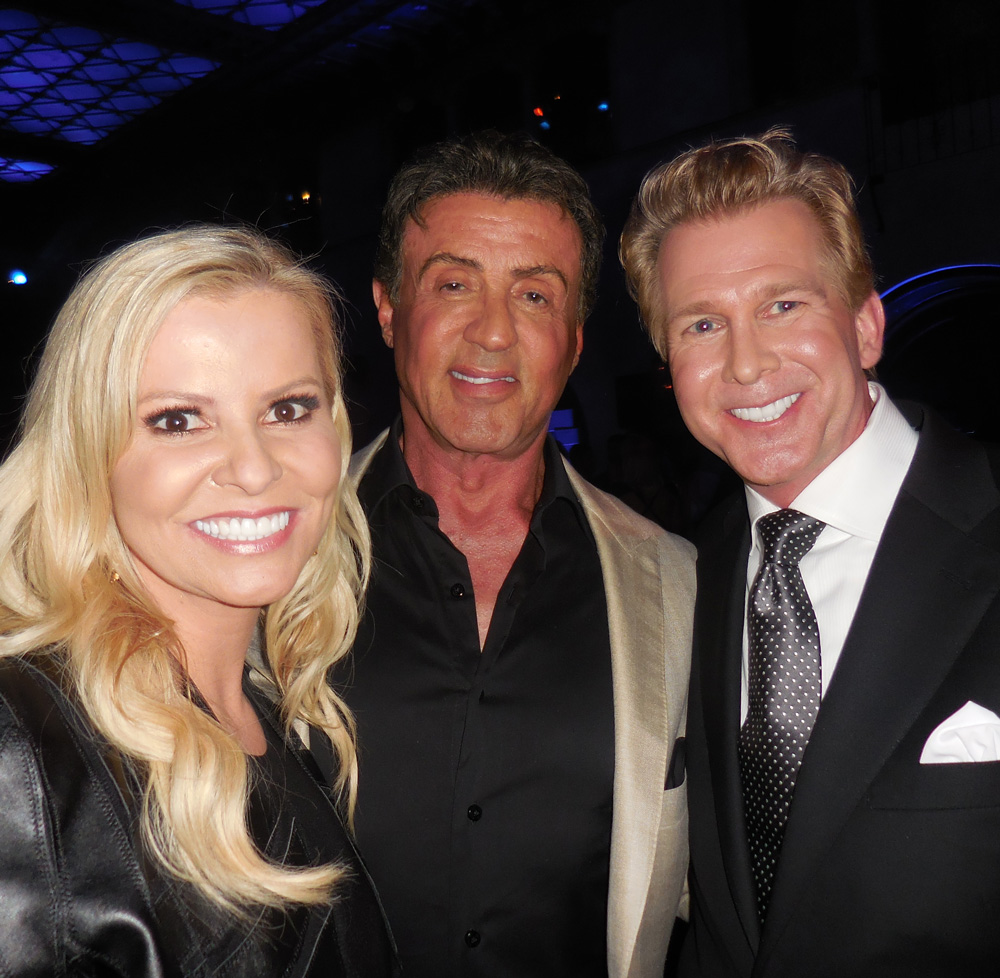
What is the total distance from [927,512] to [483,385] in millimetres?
1108

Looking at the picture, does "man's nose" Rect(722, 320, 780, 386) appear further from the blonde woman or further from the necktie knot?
the blonde woman

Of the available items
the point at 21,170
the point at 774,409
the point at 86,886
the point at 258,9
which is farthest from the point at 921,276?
the point at 21,170

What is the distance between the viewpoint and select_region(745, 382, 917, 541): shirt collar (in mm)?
1666

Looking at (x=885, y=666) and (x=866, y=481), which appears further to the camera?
(x=866, y=481)

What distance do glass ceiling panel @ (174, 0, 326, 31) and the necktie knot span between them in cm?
1178

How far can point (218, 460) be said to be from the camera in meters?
1.37

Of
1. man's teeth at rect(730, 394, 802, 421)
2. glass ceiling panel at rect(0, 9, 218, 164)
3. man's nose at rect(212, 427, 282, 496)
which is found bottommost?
man's nose at rect(212, 427, 282, 496)

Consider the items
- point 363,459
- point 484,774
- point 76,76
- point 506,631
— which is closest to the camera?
point 484,774

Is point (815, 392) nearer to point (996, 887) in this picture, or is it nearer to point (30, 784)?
point (996, 887)

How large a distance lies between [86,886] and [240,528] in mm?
578

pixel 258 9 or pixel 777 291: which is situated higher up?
pixel 258 9

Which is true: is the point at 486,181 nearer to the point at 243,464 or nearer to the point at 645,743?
the point at 243,464

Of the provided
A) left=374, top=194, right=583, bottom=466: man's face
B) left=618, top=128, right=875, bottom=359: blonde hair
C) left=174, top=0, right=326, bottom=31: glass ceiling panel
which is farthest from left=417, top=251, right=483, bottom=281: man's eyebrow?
left=174, top=0, right=326, bottom=31: glass ceiling panel

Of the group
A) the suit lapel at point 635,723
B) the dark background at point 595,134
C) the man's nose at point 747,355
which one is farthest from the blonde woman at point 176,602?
the dark background at point 595,134
